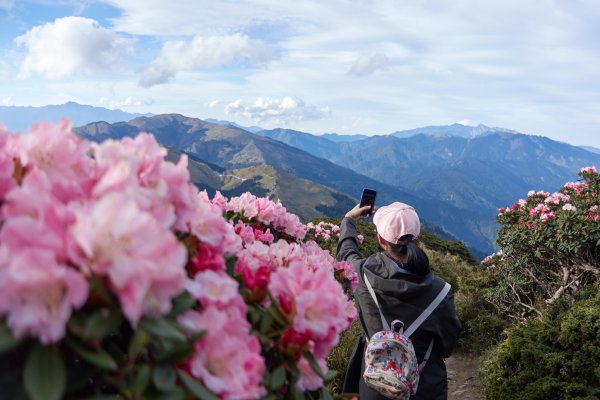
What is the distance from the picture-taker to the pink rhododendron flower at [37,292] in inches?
32.2

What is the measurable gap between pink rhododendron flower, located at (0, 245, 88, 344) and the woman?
268 centimetres

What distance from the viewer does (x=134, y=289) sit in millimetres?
868

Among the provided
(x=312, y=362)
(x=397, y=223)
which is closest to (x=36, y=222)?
(x=312, y=362)

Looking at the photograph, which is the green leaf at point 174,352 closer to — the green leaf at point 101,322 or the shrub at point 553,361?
the green leaf at point 101,322

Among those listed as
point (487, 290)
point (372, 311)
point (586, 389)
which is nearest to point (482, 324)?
point (487, 290)

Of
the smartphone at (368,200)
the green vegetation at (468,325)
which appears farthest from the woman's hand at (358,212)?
the green vegetation at (468,325)

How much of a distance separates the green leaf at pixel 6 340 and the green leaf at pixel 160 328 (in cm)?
21

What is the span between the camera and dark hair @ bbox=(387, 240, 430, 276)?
11.0ft

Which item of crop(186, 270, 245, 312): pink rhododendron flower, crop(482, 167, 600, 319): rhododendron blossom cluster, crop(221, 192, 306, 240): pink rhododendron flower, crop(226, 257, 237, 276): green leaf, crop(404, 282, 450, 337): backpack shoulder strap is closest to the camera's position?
crop(186, 270, 245, 312): pink rhododendron flower

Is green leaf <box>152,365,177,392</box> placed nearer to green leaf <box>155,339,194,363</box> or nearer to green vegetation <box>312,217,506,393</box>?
green leaf <box>155,339,194,363</box>

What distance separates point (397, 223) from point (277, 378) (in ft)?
7.25

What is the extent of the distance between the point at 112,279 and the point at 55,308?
11 centimetres

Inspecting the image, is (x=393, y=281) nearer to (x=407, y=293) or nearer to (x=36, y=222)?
(x=407, y=293)

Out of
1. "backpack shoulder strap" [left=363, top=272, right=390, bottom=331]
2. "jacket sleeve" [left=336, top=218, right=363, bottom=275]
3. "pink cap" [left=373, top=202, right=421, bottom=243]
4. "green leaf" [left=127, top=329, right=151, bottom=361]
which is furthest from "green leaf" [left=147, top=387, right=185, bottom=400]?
"jacket sleeve" [left=336, top=218, right=363, bottom=275]
